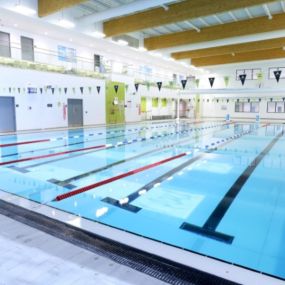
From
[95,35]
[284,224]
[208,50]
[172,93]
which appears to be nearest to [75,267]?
[284,224]

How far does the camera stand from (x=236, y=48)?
17.0 meters

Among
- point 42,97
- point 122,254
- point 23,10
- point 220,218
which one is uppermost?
point 23,10

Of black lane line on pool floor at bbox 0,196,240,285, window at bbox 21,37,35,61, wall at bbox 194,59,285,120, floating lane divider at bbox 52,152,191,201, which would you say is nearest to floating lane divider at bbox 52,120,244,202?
floating lane divider at bbox 52,152,191,201

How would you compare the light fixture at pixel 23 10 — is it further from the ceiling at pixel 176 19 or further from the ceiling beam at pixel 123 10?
the ceiling beam at pixel 123 10

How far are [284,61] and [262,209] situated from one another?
23391 millimetres

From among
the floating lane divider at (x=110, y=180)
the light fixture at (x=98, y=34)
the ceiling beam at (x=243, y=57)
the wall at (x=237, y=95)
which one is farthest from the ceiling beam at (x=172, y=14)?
the wall at (x=237, y=95)

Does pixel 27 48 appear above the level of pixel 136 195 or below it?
above

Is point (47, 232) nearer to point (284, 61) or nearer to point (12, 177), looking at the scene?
point (12, 177)

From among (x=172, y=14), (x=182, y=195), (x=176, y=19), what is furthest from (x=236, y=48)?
(x=182, y=195)

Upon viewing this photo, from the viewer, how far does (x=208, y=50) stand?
18031mm

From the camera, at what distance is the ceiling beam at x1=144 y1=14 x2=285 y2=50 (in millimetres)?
12125

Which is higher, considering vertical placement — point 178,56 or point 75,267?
point 178,56

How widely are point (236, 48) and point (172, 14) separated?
25.7 feet

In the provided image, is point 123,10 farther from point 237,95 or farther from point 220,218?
point 237,95
